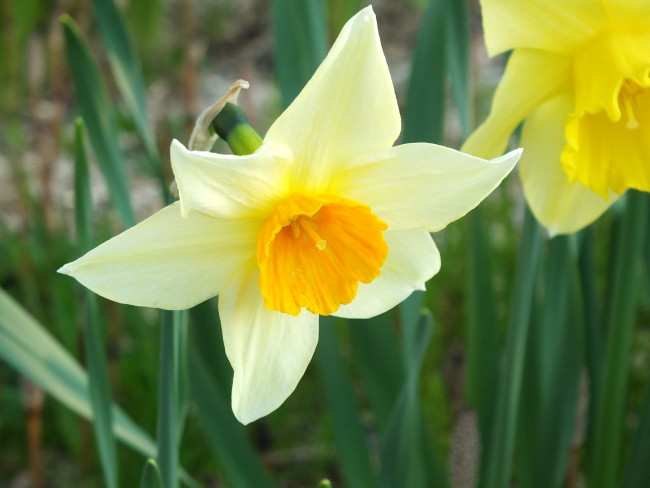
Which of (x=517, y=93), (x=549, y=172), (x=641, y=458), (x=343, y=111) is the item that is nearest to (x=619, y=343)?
(x=641, y=458)

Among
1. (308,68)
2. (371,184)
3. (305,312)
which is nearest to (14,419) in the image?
(308,68)

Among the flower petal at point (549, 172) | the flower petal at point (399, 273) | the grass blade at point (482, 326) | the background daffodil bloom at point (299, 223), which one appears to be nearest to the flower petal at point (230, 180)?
the background daffodil bloom at point (299, 223)

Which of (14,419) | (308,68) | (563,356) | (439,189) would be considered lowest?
(14,419)

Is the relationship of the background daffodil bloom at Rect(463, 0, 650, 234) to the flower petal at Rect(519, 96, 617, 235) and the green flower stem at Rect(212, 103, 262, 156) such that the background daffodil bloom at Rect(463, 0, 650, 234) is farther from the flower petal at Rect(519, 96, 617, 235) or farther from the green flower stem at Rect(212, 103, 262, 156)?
the green flower stem at Rect(212, 103, 262, 156)

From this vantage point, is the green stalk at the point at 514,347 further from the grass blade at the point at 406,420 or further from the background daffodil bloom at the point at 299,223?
the background daffodil bloom at the point at 299,223

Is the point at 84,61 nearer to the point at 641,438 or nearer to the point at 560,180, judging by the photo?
the point at 560,180

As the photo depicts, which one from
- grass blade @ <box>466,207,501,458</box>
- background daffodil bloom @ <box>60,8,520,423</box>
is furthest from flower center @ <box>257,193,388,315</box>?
grass blade @ <box>466,207,501,458</box>
